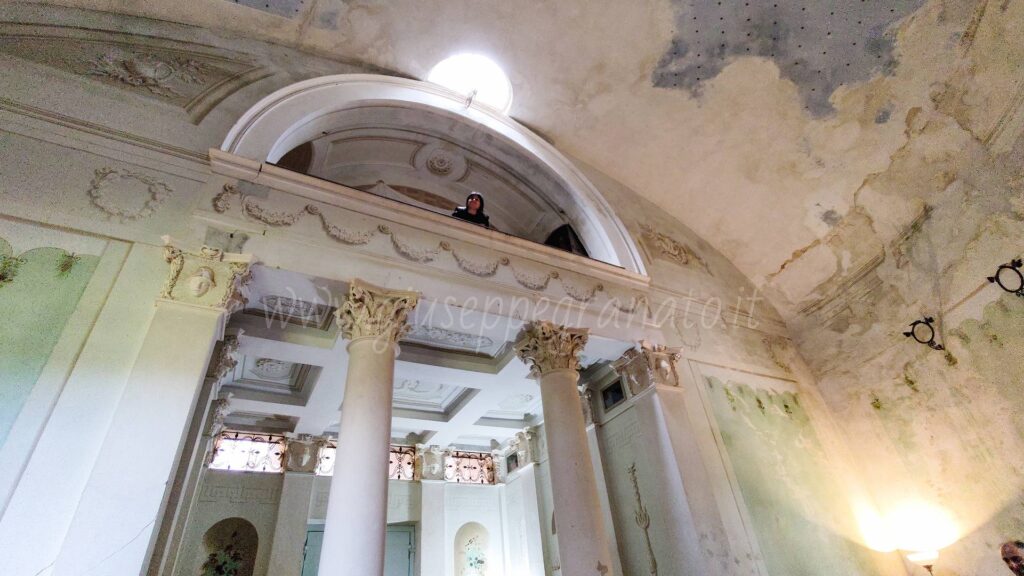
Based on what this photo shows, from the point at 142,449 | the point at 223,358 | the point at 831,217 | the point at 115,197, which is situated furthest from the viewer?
the point at 831,217

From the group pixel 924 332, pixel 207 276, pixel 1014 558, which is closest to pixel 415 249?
pixel 207 276

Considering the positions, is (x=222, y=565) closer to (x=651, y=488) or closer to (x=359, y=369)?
(x=359, y=369)

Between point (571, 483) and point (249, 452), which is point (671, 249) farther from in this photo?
point (249, 452)

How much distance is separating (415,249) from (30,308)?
2.80m

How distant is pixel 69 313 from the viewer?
323cm

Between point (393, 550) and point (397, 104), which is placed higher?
point (397, 104)

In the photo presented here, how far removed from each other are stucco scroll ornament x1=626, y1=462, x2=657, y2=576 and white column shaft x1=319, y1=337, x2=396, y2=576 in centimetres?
283

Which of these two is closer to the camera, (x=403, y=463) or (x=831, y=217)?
(x=831, y=217)

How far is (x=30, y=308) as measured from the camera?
10.3ft

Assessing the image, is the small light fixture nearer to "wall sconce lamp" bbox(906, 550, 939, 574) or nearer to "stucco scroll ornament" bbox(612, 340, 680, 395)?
"stucco scroll ornament" bbox(612, 340, 680, 395)

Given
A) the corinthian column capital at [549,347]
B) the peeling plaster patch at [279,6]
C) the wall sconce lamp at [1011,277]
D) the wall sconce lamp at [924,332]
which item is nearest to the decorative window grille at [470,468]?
the corinthian column capital at [549,347]

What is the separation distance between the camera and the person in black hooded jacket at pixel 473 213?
573cm

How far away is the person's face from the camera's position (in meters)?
4.78

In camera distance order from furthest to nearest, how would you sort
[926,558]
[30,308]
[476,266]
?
[926,558] < [476,266] < [30,308]
